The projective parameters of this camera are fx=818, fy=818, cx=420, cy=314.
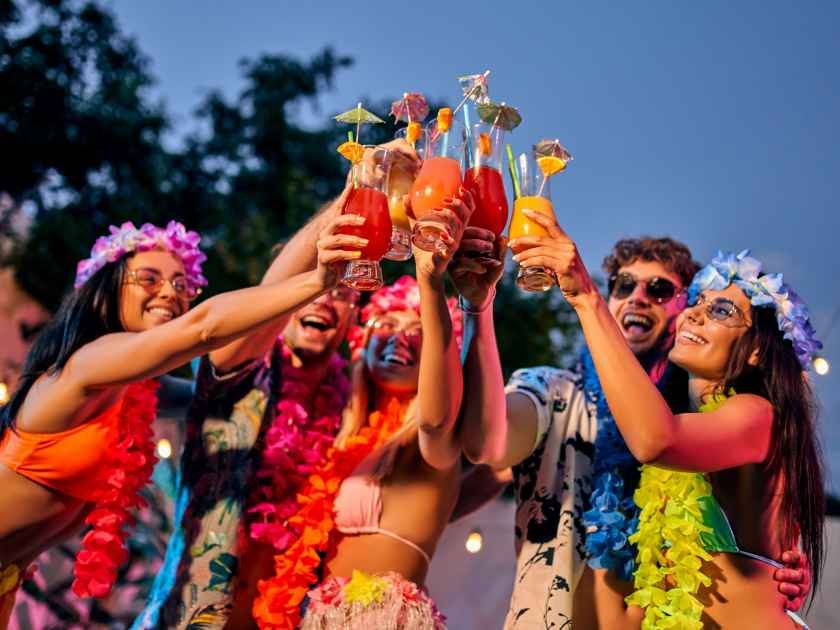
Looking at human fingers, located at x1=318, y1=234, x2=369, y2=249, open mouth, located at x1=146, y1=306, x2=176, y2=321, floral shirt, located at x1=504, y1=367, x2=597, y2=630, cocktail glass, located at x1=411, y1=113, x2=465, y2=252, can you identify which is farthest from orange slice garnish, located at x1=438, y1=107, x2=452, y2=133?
open mouth, located at x1=146, y1=306, x2=176, y2=321

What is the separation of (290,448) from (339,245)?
1146 mm

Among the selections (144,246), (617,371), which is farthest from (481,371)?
(144,246)

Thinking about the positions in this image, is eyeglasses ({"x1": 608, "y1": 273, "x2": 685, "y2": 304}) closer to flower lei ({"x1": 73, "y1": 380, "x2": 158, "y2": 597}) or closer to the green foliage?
flower lei ({"x1": 73, "y1": 380, "x2": 158, "y2": 597})

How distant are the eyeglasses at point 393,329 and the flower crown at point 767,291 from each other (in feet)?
3.14

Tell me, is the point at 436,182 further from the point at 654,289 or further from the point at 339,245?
the point at 654,289

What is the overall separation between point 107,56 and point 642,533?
1020cm

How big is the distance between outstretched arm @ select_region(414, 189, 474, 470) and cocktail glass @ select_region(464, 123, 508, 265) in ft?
0.28

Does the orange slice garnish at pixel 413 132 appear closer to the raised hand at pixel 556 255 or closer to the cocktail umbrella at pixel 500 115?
the cocktail umbrella at pixel 500 115

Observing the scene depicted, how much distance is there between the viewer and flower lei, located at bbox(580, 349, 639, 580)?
2279 millimetres

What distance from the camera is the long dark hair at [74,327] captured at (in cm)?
262

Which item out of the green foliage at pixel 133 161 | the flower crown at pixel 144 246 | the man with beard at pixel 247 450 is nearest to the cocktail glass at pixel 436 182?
the man with beard at pixel 247 450

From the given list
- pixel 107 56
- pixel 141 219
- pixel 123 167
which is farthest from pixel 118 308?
pixel 107 56

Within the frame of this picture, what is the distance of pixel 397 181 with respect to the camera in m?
2.05

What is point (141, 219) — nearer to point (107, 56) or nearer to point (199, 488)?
point (107, 56)
